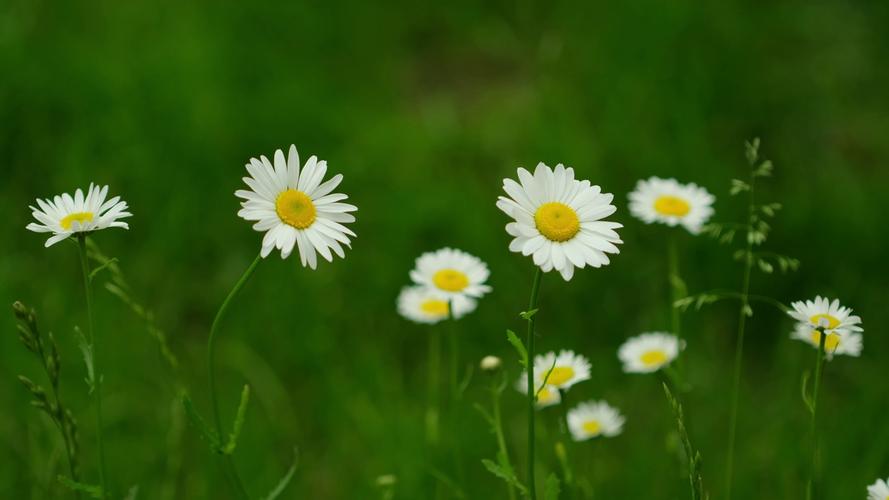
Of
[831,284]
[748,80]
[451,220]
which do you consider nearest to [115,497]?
[451,220]

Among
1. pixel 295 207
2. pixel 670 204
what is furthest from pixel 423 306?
pixel 295 207

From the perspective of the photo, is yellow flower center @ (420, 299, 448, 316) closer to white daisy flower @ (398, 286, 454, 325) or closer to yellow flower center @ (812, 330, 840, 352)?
white daisy flower @ (398, 286, 454, 325)

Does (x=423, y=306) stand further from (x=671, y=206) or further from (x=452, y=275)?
(x=671, y=206)

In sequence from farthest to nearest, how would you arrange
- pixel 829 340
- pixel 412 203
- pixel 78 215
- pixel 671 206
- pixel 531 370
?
pixel 412 203, pixel 671 206, pixel 829 340, pixel 78 215, pixel 531 370

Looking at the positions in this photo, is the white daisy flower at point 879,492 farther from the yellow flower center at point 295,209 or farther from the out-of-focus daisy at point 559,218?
the yellow flower center at point 295,209

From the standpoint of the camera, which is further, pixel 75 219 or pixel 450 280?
pixel 450 280

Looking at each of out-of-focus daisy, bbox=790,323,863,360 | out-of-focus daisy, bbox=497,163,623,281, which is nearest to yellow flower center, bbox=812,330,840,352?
out-of-focus daisy, bbox=790,323,863,360

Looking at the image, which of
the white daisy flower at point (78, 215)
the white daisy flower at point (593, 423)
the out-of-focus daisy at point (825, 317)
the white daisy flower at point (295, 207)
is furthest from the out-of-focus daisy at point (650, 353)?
the white daisy flower at point (78, 215)
